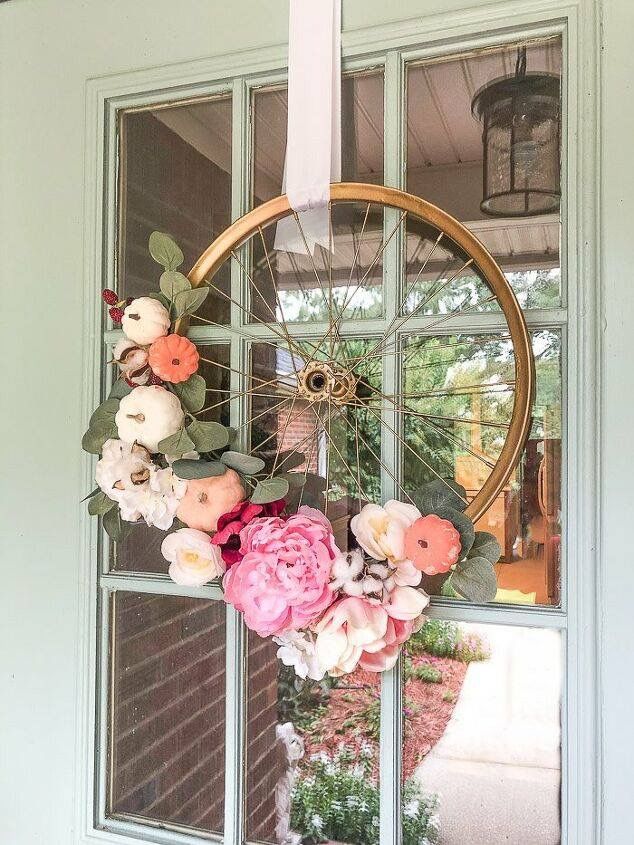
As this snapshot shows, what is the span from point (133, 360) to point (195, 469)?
0.55 ft

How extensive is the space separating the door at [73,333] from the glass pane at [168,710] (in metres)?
0.01

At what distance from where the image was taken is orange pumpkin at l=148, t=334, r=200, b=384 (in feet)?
2.68

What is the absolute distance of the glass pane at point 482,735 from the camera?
2.65 feet

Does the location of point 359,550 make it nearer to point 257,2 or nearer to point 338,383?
point 338,383

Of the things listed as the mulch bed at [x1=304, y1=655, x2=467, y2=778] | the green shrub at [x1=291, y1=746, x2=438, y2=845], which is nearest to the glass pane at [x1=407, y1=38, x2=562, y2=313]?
the mulch bed at [x1=304, y1=655, x2=467, y2=778]

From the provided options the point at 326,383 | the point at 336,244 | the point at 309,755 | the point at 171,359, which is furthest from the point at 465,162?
the point at 309,755

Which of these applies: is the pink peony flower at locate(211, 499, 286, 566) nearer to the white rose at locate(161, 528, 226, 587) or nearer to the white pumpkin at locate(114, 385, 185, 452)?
the white rose at locate(161, 528, 226, 587)

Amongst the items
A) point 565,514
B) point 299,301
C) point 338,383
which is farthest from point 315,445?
point 565,514

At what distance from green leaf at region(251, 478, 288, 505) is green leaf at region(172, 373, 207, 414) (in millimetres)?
139

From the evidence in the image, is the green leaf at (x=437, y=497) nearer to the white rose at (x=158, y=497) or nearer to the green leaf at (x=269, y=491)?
the green leaf at (x=269, y=491)

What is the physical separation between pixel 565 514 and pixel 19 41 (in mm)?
1074

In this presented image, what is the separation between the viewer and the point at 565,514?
79 cm

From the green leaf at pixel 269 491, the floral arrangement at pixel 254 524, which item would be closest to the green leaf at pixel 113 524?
the floral arrangement at pixel 254 524


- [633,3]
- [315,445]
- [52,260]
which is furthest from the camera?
[52,260]
